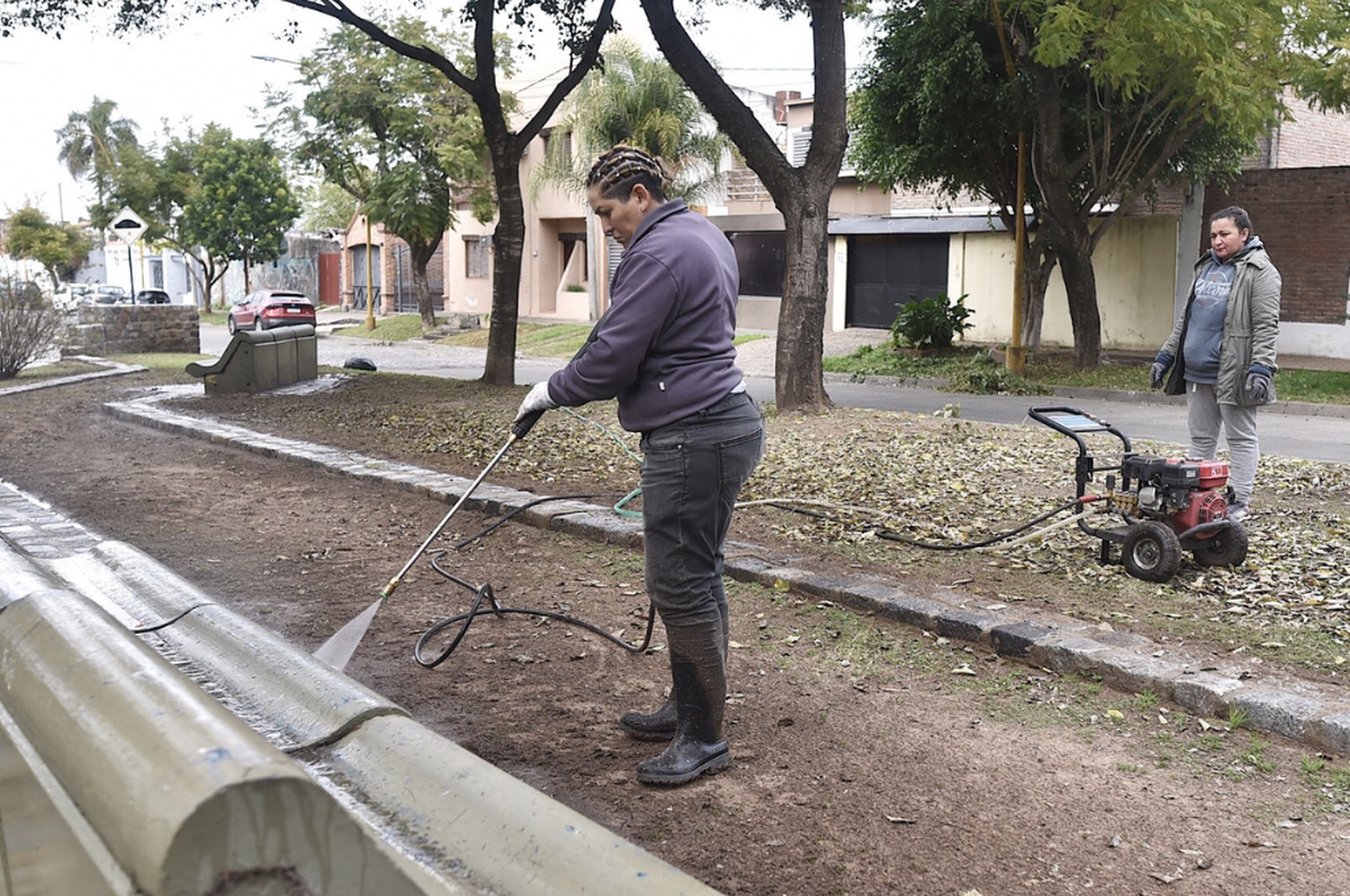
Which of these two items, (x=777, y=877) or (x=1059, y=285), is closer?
(x=777, y=877)

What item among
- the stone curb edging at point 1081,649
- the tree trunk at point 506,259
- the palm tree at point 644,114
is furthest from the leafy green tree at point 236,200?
the stone curb edging at point 1081,649

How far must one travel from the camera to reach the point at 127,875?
1.20 metres

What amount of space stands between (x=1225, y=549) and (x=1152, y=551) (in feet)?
1.47

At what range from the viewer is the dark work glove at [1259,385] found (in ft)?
22.1

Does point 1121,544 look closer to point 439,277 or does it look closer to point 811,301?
point 811,301

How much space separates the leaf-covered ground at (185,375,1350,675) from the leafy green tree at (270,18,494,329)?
22124mm

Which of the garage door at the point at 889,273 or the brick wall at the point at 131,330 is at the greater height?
the garage door at the point at 889,273

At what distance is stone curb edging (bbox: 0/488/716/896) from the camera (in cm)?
123

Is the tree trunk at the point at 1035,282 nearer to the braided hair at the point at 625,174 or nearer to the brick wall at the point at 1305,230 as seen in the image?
the brick wall at the point at 1305,230

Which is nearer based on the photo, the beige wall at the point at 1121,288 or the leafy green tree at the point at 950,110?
the leafy green tree at the point at 950,110

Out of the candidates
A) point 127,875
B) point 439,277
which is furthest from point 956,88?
point 439,277

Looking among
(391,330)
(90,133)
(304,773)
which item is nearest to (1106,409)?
(304,773)

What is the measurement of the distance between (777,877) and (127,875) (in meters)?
2.41

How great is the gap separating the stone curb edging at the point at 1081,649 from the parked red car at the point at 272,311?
3229cm
